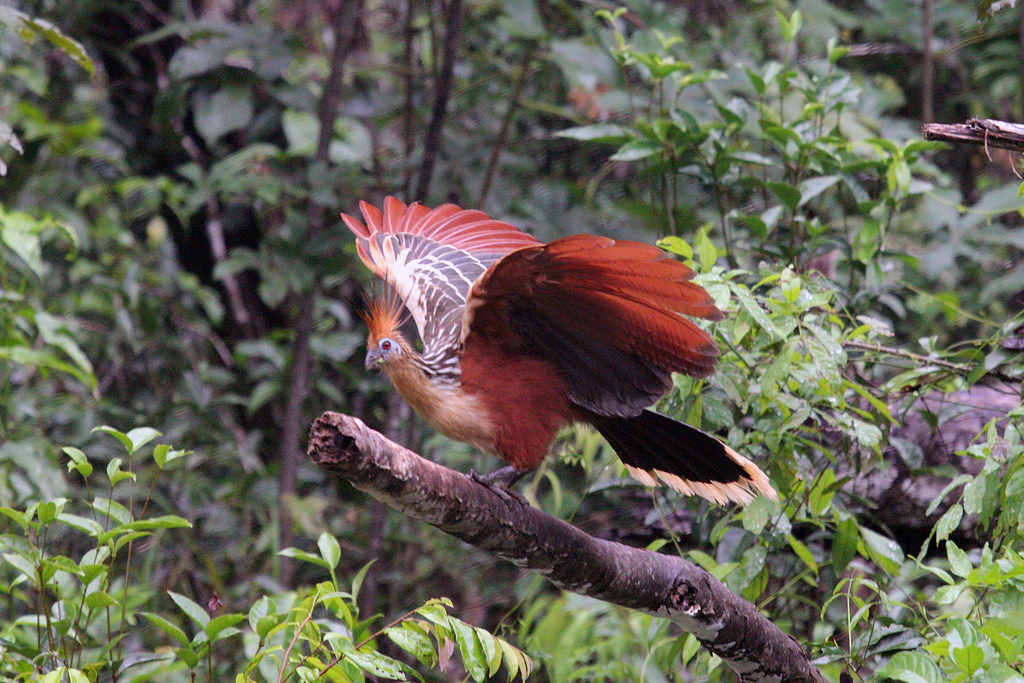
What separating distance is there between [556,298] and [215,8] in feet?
11.7

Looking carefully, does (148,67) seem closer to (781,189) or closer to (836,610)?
(781,189)

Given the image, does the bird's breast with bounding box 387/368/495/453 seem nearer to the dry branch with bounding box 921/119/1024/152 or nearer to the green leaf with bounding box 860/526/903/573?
the green leaf with bounding box 860/526/903/573

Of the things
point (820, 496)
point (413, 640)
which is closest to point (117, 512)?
point (413, 640)

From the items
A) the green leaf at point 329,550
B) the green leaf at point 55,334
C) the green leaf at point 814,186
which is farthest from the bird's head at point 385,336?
the green leaf at point 814,186

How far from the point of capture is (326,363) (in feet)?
15.2

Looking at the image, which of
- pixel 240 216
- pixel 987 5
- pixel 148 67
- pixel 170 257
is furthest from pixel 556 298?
pixel 148 67

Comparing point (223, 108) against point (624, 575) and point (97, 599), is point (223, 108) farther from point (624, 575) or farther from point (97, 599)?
point (624, 575)

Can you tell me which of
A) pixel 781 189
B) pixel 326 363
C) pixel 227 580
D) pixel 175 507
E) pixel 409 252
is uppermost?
pixel 781 189

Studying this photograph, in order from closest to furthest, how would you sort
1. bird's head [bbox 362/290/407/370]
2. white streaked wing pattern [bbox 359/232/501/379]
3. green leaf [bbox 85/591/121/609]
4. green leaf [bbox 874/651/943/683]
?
green leaf [bbox 874/651/943/683]
green leaf [bbox 85/591/121/609]
bird's head [bbox 362/290/407/370]
white streaked wing pattern [bbox 359/232/501/379]

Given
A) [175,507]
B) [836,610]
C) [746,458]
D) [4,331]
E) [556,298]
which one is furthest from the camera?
[175,507]

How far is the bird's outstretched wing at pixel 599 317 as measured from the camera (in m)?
1.98

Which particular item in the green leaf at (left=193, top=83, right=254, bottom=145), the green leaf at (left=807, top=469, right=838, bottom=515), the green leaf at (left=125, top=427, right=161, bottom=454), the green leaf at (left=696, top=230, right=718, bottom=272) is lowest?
the green leaf at (left=807, top=469, right=838, bottom=515)

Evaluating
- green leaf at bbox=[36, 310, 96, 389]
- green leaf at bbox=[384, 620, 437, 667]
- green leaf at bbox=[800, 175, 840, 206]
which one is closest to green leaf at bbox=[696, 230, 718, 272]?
green leaf at bbox=[800, 175, 840, 206]

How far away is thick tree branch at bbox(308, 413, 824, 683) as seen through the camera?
1898 millimetres
